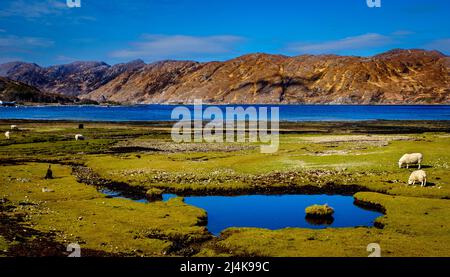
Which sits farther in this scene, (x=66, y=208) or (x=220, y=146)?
(x=220, y=146)

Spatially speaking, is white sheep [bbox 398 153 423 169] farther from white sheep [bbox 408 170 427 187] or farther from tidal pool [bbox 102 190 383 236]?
tidal pool [bbox 102 190 383 236]

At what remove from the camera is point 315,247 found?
22453 mm

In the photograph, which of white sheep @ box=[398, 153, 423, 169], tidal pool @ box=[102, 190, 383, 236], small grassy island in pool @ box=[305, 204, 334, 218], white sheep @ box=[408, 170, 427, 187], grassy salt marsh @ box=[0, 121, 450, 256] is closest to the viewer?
grassy salt marsh @ box=[0, 121, 450, 256]

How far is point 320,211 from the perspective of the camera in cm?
3033

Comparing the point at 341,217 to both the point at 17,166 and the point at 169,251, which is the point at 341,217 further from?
the point at 17,166

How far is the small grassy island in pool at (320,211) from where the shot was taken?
1188 inches

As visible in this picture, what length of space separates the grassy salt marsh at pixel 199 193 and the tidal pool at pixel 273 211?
1.28 meters

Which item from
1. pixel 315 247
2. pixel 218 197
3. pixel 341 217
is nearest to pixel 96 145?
pixel 218 197

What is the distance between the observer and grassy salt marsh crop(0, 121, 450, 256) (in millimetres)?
22938

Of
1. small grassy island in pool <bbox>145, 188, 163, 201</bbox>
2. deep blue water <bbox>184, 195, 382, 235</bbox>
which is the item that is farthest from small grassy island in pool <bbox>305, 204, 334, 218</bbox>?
small grassy island in pool <bbox>145, 188, 163, 201</bbox>

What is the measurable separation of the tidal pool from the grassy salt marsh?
1.28 meters

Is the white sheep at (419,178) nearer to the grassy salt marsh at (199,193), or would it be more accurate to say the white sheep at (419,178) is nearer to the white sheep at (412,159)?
the grassy salt marsh at (199,193)
